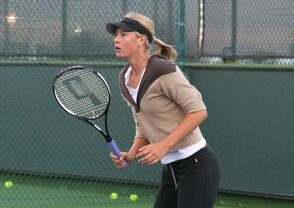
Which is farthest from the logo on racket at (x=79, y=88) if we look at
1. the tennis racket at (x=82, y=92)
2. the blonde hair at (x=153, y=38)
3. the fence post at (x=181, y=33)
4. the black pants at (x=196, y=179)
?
the fence post at (x=181, y=33)

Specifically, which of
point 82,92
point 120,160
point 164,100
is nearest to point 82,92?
point 82,92

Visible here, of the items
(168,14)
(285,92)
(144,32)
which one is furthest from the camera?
(168,14)

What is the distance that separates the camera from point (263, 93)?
19.1ft

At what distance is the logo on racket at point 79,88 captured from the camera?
12.3 feet

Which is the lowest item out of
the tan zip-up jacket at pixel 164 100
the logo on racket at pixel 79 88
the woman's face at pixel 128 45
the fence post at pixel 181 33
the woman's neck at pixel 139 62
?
the fence post at pixel 181 33

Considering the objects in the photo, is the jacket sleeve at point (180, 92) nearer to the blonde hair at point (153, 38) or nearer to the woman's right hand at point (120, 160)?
the blonde hair at point (153, 38)

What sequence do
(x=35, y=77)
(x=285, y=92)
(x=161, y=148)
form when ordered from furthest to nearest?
(x=35, y=77)
(x=285, y=92)
(x=161, y=148)

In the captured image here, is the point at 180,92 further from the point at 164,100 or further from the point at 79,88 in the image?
the point at 79,88

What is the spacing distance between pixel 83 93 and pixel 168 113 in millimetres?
886

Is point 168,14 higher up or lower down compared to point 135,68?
lower down

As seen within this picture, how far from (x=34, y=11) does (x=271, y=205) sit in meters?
2.91

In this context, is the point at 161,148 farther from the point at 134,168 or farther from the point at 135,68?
the point at 134,168

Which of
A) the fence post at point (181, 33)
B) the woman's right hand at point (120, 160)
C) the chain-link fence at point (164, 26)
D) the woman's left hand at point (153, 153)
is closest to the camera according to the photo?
the woman's left hand at point (153, 153)

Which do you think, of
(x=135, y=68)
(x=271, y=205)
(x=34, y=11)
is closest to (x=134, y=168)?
(x=271, y=205)
